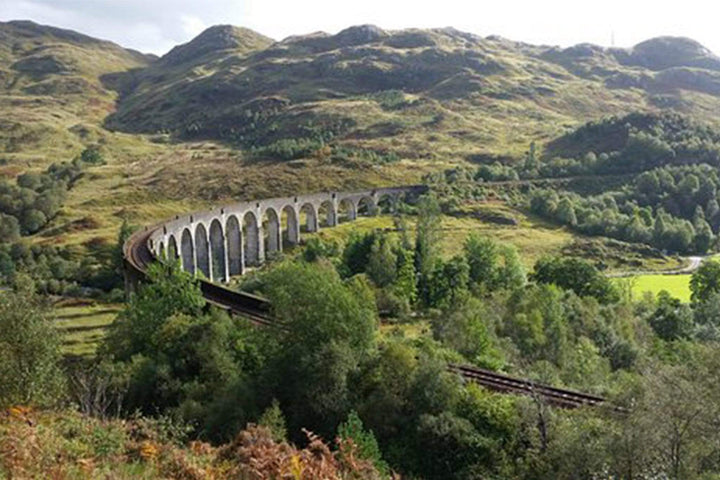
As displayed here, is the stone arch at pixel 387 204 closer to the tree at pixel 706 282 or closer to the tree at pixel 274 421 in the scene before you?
the tree at pixel 706 282

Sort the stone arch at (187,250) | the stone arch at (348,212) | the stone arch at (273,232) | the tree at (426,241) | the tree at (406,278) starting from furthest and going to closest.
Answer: the stone arch at (348,212)
the stone arch at (273,232)
the stone arch at (187,250)
the tree at (426,241)
the tree at (406,278)

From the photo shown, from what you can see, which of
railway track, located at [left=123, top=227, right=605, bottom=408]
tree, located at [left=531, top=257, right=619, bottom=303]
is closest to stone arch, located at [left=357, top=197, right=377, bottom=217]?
railway track, located at [left=123, top=227, right=605, bottom=408]

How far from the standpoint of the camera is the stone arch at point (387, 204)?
11516cm

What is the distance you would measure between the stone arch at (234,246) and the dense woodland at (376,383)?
39.5 m

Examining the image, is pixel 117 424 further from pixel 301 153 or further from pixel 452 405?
pixel 301 153

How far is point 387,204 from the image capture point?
392 feet

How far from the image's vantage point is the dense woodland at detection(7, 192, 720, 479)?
1994cm

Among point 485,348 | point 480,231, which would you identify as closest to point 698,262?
point 480,231

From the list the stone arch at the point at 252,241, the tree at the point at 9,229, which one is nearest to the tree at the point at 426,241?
the stone arch at the point at 252,241

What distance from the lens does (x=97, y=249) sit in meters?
80.3

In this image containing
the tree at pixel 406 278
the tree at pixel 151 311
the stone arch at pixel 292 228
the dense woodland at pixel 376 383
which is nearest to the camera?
the dense woodland at pixel 376 383

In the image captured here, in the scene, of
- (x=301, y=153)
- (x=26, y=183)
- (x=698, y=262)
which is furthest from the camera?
(x=301, y=153)

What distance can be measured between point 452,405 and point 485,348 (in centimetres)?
1297

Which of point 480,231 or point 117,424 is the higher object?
point 117,424
